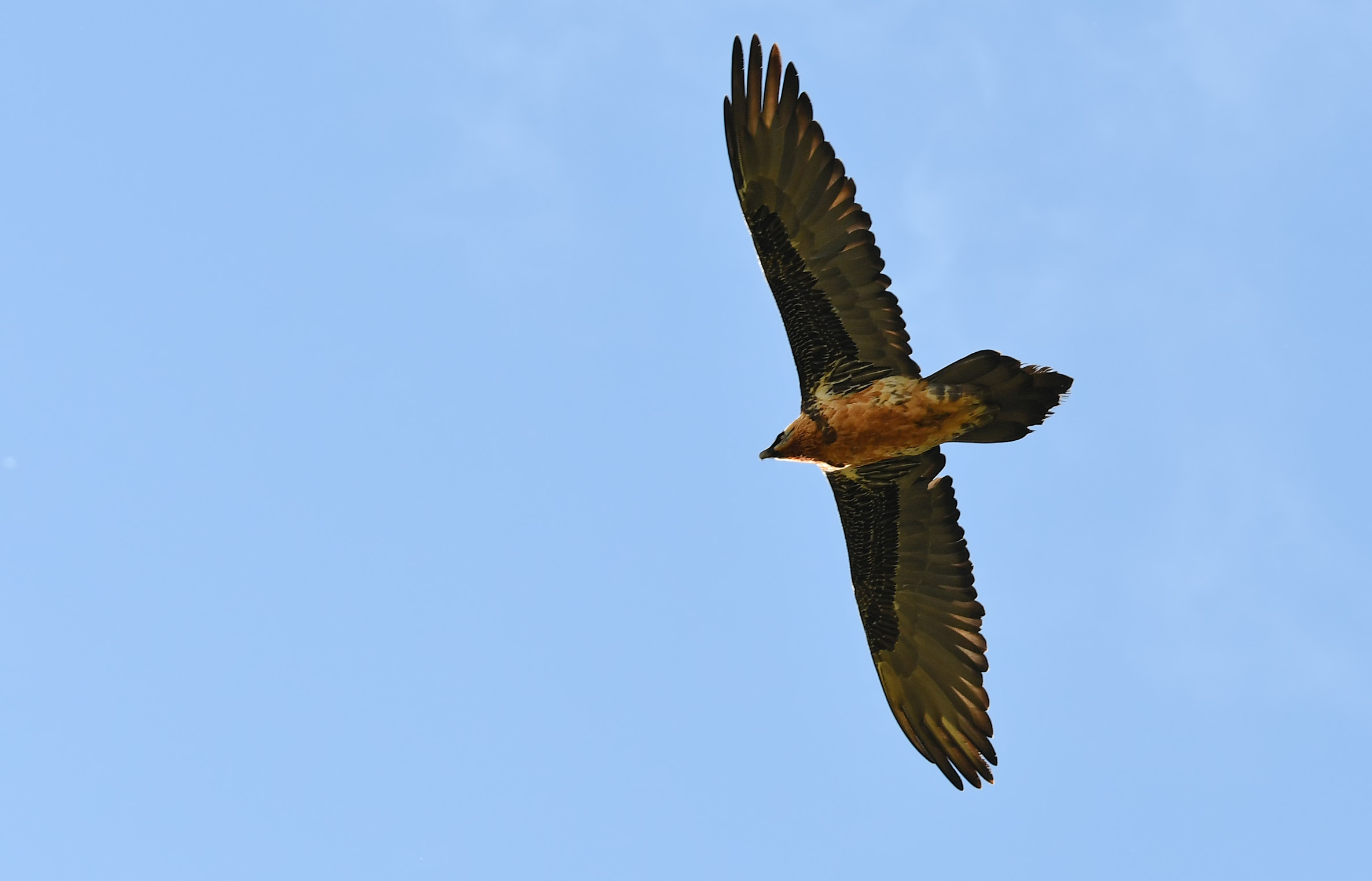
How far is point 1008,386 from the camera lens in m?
12.6

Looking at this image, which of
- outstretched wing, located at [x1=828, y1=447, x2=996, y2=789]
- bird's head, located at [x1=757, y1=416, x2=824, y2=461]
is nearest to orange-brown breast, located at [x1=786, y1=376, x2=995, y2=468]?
bird's head, located at [x1=757, y1=416, x2=824, y2=461]

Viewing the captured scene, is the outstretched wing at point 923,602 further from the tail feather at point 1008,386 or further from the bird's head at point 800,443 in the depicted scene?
the tail feather at point 1008,386

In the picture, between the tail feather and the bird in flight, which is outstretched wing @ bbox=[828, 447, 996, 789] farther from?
the tail feather

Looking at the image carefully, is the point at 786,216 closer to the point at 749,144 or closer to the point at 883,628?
the point at 749,144

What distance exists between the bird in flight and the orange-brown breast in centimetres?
1

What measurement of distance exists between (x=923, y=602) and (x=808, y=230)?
177 inches

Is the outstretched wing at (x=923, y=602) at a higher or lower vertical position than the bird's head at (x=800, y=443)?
A: lower

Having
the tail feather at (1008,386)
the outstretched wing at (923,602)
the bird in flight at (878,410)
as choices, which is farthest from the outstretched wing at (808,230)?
the outstretched wing at (923,602)

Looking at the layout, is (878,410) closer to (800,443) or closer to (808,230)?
(800,443)

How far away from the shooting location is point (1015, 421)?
12.8m

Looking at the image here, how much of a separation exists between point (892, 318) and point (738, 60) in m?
3.01

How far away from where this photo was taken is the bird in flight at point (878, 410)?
1271cm

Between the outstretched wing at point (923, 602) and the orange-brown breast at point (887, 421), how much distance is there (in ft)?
1.77

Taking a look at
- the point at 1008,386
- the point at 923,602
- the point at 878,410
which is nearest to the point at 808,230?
the point at 878,410
